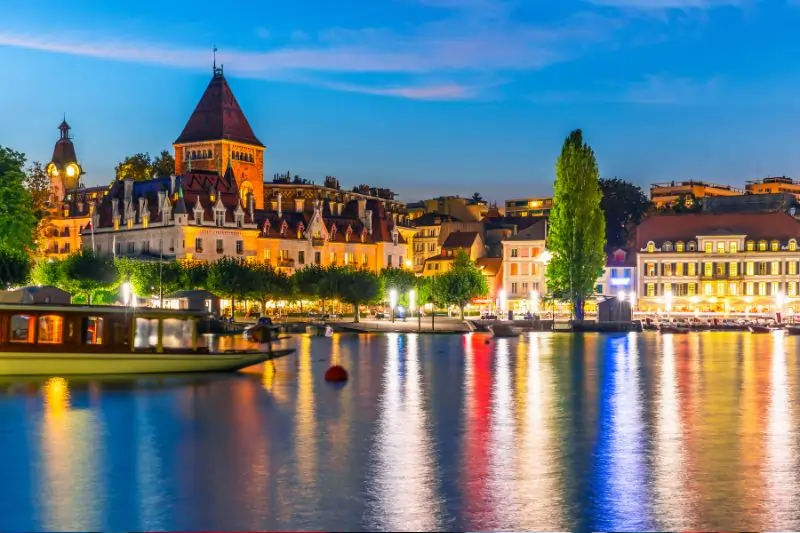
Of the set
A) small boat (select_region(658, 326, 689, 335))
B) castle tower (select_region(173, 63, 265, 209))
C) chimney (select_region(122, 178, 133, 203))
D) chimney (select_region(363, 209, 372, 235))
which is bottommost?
small boat (select_region(658, 326, 689, 335))

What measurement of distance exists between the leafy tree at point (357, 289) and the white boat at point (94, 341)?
63.2m

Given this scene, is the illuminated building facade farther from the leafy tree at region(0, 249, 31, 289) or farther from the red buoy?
the red buoy

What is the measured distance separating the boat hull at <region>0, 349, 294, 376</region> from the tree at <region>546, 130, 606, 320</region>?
5451 centimetres

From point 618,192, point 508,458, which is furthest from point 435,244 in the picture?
point 508,458

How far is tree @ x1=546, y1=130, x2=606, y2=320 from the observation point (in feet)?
319

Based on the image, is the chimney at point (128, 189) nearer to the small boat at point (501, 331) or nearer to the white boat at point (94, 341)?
the small boat at point (501, 331)

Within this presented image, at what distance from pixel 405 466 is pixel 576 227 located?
74.9 meters

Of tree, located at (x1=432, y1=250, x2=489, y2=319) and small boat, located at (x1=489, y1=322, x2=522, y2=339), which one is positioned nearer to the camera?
small boat, located at (x1=489, y1=322, x2=522, y2=339)

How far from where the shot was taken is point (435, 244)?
16538 centimetres

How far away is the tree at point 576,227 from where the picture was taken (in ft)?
319

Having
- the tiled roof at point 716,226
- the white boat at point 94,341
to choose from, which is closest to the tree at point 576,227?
the tiled roof at point 716,226

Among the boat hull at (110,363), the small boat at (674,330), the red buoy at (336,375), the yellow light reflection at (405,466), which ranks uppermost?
the small boat at (674,330)

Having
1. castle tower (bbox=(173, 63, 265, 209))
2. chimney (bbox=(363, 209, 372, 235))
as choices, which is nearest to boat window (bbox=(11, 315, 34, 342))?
castle tower (bbox=(173, 63, 265, 209))

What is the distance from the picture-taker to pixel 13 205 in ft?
239
